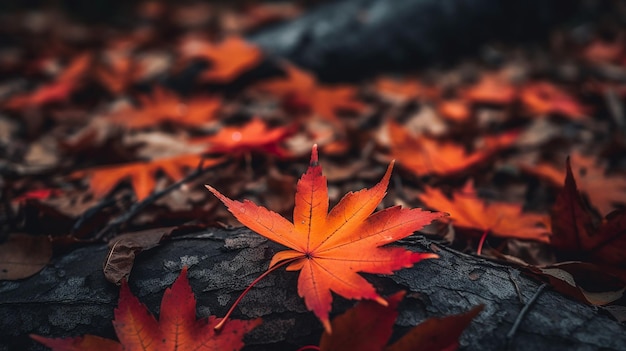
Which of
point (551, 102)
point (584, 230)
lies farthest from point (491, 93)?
point (584, 230)

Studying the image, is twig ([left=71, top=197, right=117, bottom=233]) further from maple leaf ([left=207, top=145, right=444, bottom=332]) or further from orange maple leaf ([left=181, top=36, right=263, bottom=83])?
orange maple leaf ([left=181, top=36, right=263, bottom=83])

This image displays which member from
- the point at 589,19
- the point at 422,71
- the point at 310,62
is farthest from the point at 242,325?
the point at 589,19

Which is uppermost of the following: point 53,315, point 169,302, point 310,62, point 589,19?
point 589,19

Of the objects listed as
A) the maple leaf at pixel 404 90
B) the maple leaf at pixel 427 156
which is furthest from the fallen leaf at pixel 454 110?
the maple leaf at pixel 427 156

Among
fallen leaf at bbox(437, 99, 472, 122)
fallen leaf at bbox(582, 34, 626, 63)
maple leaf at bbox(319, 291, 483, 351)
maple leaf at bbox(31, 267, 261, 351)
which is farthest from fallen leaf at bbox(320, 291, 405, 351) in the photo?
fallen leaf at bbox(582, 34, 626, 63)

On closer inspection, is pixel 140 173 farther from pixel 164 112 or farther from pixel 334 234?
pixel 334 234

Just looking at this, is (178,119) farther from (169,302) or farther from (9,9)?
(9,9)

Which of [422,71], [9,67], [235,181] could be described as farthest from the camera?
[422,71]
